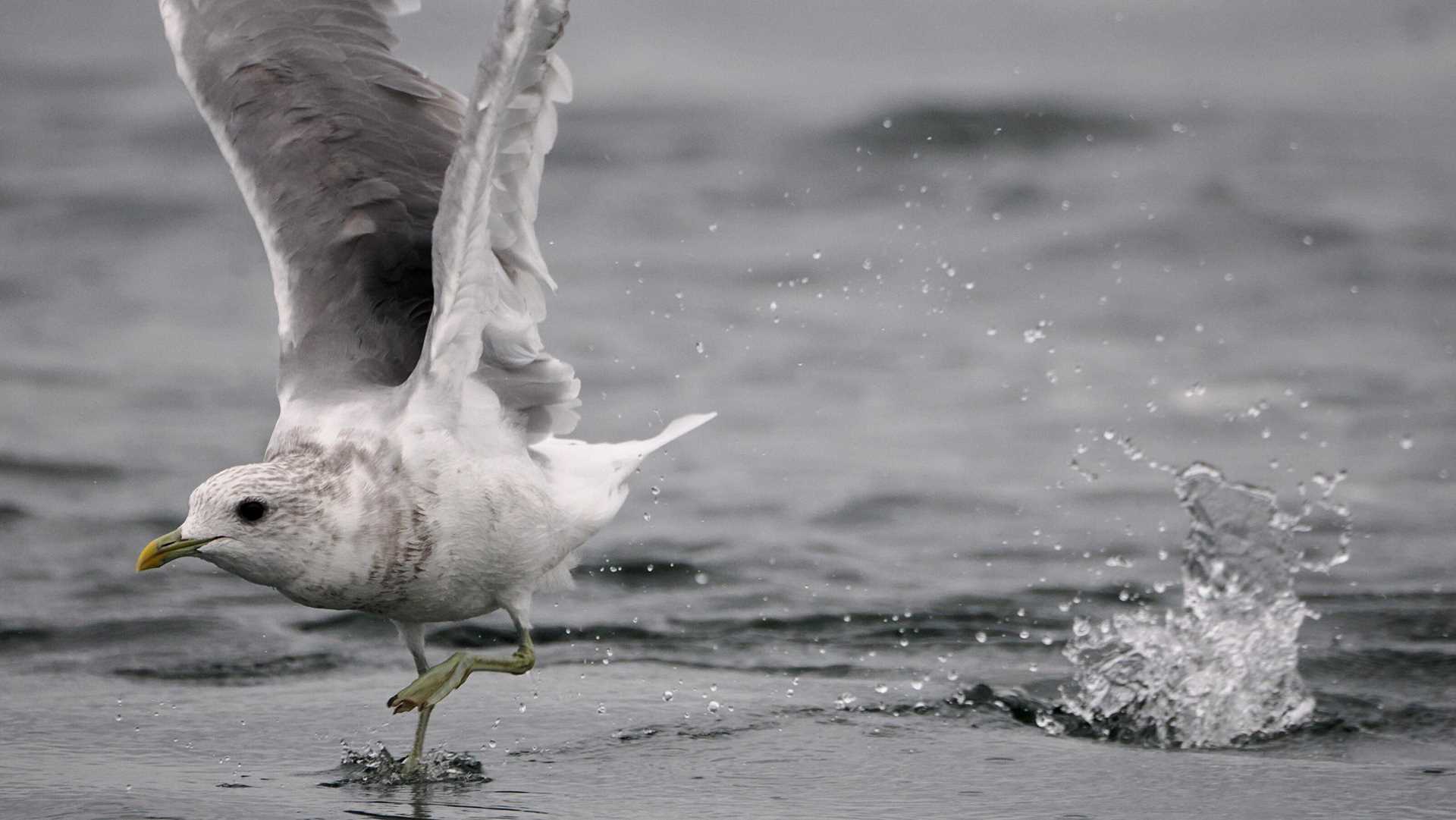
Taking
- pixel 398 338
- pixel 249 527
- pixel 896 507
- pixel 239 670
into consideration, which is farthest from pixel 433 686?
pixel 896 507

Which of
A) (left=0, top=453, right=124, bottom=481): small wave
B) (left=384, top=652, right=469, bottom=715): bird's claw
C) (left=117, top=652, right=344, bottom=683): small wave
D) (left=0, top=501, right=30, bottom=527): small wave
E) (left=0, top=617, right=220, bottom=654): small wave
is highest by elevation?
(left=0, top=453, right=124, bottom=481): small wave

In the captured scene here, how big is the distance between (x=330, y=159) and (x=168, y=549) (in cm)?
120

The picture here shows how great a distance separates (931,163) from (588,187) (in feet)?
6.37

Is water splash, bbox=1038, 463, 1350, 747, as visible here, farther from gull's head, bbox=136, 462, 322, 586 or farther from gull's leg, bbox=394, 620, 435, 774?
gull's head, bbox=136, 462, 322, 586

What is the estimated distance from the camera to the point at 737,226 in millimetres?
11359

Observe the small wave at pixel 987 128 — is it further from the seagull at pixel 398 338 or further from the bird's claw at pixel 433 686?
the bird's claw at pixel 433 686

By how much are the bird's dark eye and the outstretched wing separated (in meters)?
0.50

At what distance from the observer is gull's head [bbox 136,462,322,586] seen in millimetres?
4535

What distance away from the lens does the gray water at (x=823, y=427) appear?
5066 millimetres

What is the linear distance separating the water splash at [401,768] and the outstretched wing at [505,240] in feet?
2.64

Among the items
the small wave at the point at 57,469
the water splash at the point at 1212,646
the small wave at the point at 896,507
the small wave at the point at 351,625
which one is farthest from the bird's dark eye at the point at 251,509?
the small wave at the point at 57,469

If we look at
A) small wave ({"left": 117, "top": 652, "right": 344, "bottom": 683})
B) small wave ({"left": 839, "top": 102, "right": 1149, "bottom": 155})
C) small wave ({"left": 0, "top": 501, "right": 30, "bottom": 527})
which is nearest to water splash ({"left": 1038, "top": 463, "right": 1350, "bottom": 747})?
small wave ({"left": 117, "top": 652, "right": 344, "bottom": 683})

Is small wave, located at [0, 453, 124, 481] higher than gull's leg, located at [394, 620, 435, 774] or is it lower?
higher

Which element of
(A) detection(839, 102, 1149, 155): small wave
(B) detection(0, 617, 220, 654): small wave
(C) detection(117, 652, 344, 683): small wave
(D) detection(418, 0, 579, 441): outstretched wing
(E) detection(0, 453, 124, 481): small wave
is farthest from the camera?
(A) detection(839, 102, 1149, 155): small wave
